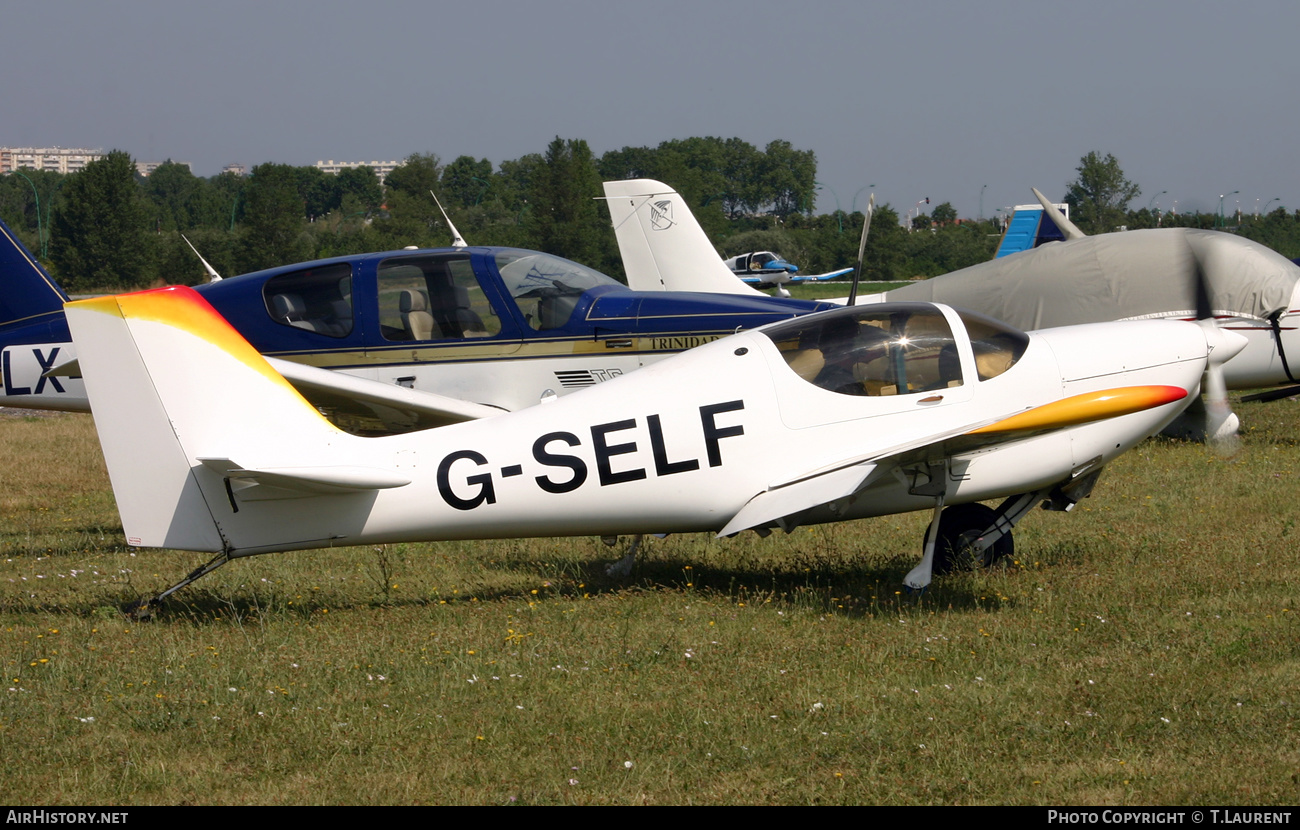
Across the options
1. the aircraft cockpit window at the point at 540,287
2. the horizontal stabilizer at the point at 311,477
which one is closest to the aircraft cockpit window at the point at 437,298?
the aircraft cockpit window at the point at 540,287

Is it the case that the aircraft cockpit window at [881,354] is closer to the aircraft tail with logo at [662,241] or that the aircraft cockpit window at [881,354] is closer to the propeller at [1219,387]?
the propeller at [1219,387]

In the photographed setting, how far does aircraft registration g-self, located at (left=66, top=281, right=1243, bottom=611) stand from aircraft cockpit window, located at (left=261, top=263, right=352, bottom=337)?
312 cm

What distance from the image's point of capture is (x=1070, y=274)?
13391 millimetres

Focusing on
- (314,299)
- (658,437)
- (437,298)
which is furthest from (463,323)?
(658,437)

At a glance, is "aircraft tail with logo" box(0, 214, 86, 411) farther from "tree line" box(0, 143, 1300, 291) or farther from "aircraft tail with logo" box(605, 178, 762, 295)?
"tree line" box(0, 143, 1300, 291)

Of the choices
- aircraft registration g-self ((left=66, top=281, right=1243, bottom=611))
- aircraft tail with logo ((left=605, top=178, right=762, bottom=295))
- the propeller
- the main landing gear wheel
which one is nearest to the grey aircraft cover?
the propeller

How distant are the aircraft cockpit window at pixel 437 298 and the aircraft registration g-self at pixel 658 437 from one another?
2737 millimetres

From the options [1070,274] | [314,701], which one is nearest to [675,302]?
[314,701]

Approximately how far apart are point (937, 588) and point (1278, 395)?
8130 mm

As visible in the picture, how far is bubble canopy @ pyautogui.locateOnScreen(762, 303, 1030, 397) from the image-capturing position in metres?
6.96

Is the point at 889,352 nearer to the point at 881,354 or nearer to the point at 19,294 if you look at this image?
the point at 881,354

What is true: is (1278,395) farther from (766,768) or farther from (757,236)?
(757,236)

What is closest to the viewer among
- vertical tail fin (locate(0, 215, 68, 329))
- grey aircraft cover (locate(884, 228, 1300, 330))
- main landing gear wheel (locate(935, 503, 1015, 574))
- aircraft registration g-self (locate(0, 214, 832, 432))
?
main landing gear wheel (locate(935, 503, 1015, 574))

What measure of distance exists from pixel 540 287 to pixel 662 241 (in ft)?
27.5
